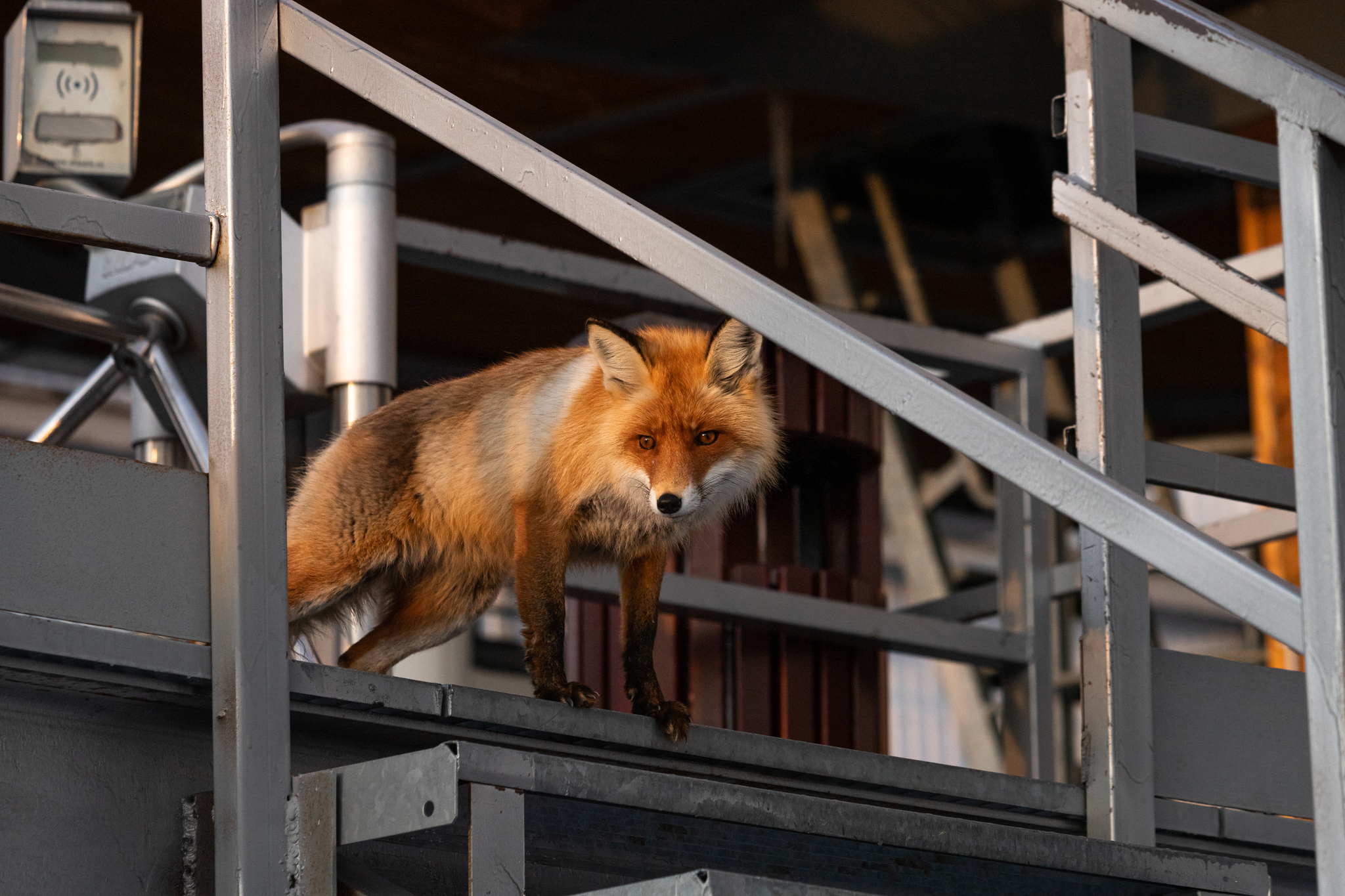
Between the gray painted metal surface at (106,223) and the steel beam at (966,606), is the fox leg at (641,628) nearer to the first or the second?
the gray painted metal surface at (106,223)

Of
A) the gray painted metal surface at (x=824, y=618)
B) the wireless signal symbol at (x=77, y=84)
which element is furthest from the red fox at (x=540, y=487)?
the wireless signal symbol at (x=77, y=84)

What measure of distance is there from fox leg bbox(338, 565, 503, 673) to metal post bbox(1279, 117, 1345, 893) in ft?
5.96

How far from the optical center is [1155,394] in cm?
1098

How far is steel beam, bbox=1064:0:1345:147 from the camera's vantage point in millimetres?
1489

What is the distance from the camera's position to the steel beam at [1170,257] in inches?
76.3

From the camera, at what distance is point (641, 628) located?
2818 millimetres

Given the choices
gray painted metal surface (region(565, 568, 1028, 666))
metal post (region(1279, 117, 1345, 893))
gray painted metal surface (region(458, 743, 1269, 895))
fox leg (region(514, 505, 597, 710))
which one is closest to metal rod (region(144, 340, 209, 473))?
fox leg (region(514, 505, 597, 710))

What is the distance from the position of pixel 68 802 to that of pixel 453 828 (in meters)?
0.44

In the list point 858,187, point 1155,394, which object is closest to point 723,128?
point 858,187

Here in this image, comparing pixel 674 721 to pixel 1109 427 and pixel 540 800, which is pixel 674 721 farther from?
pixel 1109 427

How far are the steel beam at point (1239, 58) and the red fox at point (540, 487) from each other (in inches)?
45.0

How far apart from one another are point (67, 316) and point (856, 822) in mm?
2100

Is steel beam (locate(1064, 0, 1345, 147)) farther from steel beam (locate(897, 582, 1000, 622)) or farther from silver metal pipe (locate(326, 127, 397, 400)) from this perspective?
steel beam (locate(897, 582, 1000, 622))

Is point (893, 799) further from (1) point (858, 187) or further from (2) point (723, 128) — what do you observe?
(1) point (858, 187)
